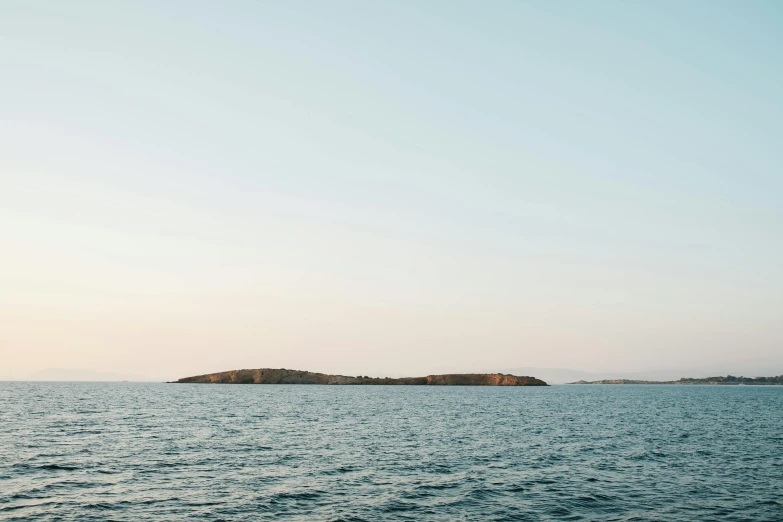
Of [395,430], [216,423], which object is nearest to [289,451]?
[395,430]

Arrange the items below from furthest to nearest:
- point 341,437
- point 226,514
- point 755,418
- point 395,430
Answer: point 755,418
point 395,430
point 341,437
point 226,514

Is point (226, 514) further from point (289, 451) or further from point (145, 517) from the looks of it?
point (289, 451)

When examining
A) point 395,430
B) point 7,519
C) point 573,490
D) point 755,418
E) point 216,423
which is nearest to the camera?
point 7,519

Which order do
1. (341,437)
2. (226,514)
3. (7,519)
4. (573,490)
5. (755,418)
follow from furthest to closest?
(755,418), (341,437), (573,490), (226,514), (7,519)

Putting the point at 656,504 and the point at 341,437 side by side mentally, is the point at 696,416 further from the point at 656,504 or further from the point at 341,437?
the point at 656,504

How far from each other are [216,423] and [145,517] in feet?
150

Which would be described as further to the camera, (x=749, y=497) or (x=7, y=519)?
(x=749, y=497)

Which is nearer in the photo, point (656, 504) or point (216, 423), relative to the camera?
point (656, 504)

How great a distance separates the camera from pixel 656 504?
31641 mm

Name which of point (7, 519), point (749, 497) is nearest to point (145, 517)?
point (7, 519)

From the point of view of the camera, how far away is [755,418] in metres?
93.2

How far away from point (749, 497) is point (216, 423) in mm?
56843

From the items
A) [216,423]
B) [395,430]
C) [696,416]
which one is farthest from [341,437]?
[696,416]

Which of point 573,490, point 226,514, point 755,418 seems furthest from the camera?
point 755,418
